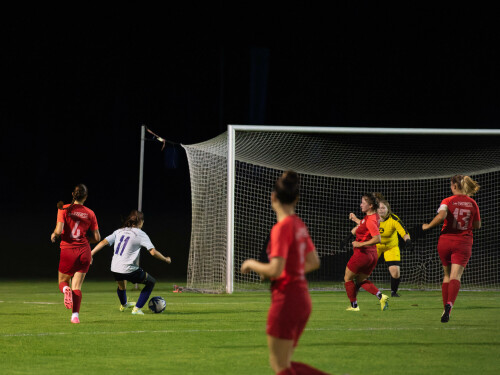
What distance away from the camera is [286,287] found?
15.9ft

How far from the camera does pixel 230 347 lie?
8344mm

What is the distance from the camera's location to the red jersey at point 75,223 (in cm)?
1048

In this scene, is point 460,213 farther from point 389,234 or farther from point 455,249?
point 389,234

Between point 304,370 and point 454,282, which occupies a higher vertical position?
point 454,282

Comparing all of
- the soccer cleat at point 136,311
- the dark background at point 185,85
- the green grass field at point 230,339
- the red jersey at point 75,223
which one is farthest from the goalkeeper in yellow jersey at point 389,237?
the dark background at point 185,85

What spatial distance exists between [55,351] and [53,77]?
27.5 meters

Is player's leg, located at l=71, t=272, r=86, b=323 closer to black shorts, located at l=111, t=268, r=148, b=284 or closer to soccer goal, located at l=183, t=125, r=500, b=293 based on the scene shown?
black shorts, located at l=111, t=268, r=148, b=284

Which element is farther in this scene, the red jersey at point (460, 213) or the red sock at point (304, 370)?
the red jersey at point (460, 213)

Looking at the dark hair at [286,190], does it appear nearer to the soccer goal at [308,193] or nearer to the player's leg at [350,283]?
the player's leg at [350,283]

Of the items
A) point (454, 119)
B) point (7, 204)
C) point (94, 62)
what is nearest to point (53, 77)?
point (94, 62)

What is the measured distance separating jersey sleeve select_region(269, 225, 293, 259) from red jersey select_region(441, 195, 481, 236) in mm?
6011

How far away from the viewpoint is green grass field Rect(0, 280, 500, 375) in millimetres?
7160

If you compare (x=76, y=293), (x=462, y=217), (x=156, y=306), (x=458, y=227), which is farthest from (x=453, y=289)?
(x=76, y=293)

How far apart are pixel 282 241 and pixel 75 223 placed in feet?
20.6
